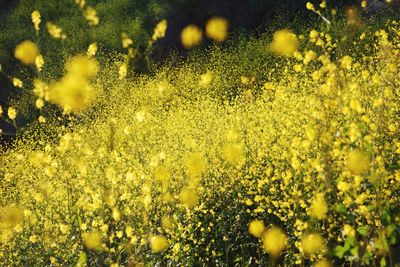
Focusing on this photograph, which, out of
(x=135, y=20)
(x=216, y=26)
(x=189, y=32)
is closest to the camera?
(x=216, y=26)

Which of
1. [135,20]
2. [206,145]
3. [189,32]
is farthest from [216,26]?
[206,145]

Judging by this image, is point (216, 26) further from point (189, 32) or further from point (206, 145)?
point (206, 145)

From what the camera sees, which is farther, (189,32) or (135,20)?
(135,20)

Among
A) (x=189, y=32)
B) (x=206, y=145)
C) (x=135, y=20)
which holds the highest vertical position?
(x=135, y=20)

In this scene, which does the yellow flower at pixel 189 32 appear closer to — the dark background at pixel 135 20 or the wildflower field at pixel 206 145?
the wildflower field at pixel 206 145

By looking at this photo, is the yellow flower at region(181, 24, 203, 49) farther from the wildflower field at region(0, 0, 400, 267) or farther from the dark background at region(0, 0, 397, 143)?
the dark background at region(0, 0, 397, 143)

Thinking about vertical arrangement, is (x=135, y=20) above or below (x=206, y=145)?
above

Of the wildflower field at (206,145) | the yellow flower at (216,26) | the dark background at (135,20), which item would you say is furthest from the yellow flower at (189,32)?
the yellow flower at (216,26)

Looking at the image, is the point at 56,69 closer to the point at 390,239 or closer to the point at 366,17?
the point at 366,17

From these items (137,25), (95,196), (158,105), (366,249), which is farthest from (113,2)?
(366,249)
